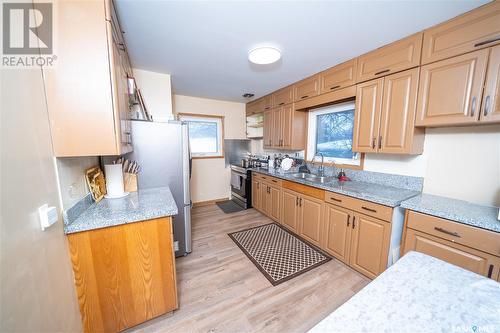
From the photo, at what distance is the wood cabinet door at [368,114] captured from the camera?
6.33 feet

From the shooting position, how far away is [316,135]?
3.08 metres

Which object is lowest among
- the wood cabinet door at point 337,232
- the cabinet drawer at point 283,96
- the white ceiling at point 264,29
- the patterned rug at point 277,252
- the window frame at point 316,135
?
the patterned rug at point 277,252

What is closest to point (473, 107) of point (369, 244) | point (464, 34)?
point (464, 34)

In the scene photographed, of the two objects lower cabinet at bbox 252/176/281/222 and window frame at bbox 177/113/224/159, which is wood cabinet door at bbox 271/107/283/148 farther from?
window frame at bbox 177/113/224/159

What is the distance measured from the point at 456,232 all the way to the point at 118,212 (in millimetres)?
2404

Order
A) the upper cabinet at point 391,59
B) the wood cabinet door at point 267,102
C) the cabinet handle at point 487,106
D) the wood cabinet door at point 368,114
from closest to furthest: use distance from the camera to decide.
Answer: the cabinet handle at point 487,106
the upper cabinet at point 391,59
the wood cabinet door at point 368,114
the wood cabinet door at point 267,102

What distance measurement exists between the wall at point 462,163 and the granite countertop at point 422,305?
4.59ft

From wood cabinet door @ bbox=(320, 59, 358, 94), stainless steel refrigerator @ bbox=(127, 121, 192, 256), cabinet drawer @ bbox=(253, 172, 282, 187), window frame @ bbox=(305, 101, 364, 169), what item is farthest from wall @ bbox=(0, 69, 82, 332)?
window frame @ bbox=(305, 101, 364, 169)

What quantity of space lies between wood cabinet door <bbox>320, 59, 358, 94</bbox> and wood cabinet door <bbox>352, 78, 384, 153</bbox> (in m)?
0.16

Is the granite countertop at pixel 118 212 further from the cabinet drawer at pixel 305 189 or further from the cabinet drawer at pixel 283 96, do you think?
the cabinet drawer at pixel 283 96

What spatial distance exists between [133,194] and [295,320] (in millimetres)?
1778

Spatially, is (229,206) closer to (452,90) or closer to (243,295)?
(243,295)

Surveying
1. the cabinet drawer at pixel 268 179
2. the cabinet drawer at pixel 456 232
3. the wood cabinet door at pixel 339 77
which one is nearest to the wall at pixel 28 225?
the cabinet drawer at pixel 456 232

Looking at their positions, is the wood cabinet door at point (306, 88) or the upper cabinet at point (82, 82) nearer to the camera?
the upper cabinet at point (82, 82)
